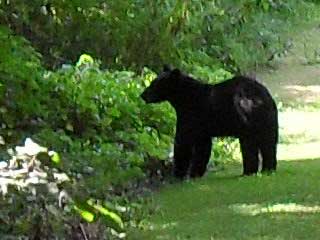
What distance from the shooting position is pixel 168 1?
14.2 metres

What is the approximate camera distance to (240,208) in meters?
8.53

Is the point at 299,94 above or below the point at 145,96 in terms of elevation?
below

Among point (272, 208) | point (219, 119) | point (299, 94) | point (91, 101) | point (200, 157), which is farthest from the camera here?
point (299, 94)

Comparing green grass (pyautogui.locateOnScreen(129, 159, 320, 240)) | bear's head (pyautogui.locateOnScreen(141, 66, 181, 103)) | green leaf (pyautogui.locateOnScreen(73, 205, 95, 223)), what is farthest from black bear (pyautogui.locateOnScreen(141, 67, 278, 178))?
green leaf (pyautogui.locateOnScreen(73, 205, 95, 223))

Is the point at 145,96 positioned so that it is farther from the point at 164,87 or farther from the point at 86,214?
the point at 86,214

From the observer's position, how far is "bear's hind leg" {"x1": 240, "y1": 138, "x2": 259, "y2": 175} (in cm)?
1070

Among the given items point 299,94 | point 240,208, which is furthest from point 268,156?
point 299,94

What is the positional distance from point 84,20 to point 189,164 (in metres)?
3.84

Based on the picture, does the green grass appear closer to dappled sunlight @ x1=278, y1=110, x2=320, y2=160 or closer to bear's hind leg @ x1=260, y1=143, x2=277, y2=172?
bear's hind leg @ x1=260, y1=143, x2=277, y2=172

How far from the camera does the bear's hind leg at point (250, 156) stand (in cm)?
1070

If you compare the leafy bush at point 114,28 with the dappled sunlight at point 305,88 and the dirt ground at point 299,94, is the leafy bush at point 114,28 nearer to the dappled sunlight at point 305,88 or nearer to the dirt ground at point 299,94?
the dirt ground at point 299,94

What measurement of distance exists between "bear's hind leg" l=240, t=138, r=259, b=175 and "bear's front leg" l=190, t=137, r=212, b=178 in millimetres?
414

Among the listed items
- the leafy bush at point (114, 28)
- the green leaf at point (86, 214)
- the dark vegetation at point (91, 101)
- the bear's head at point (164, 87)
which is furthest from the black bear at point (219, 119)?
the green leaf at point (86, 214)

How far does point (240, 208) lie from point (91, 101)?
3.27 meters
